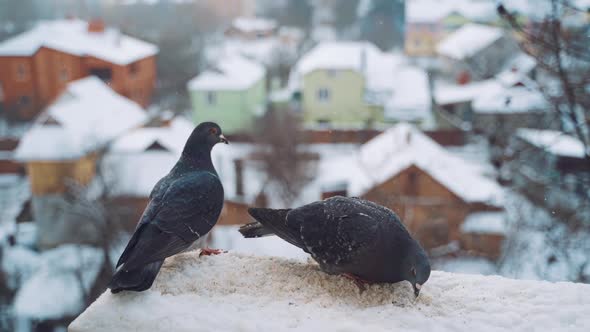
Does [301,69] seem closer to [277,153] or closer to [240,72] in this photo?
[240,72]

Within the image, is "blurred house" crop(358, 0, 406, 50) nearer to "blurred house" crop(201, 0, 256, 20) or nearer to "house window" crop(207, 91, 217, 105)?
"house window" crop(207, 91, 217, 105)

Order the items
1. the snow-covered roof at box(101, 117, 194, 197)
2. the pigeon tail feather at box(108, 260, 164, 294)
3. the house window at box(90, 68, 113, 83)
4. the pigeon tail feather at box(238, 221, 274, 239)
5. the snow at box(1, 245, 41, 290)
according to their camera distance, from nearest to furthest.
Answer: the pigeon tail feather at box(108, 260, 164, 294)
the pigeon tail feather at box(238, 221, 274, 239)
the snow at box(1, 245, 41, 290)
the snow-covered roof at box(101, 117, 194, 197)
the house window at box(90, 68, 113, 83)

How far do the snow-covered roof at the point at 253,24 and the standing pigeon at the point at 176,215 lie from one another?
71.3 ft

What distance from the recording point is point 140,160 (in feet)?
43.2

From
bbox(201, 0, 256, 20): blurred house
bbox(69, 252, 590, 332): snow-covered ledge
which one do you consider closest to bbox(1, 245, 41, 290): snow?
bbox(69, 252, 590, 332): snow-covered ledge

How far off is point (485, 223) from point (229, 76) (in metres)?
11.7

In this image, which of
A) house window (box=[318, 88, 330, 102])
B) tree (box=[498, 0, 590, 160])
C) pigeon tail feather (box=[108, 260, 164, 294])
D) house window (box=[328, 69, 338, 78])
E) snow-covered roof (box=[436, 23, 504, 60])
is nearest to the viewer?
pigeon tail feather (box=[108, 260, 164, 294])

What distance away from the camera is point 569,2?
4434 millimetres

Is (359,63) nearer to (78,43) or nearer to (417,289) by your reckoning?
(78,43)

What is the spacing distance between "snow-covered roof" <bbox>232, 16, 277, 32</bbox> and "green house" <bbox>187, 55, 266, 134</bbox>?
12.4 feet

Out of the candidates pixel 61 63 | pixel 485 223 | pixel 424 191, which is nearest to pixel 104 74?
pixel 61 63

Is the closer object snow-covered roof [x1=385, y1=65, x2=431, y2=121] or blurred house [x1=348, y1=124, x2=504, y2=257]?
blurred house [x1=348, y1=124, x2=504, y2=257]

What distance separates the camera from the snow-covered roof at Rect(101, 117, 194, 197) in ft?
40.2

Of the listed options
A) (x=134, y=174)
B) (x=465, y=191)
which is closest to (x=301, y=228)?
(x=465, y=191)
